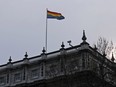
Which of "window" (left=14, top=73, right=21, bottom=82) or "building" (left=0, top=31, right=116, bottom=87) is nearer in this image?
"building" (left=0, top=31, right=116, bottom=87)

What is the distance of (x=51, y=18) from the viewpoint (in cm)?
6769

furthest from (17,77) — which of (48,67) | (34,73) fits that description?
(48,67)

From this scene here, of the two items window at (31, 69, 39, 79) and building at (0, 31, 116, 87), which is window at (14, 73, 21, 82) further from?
window at (31, 69, 39, 79)

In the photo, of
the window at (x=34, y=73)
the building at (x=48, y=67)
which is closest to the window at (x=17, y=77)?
the building at (x=48, y=67)

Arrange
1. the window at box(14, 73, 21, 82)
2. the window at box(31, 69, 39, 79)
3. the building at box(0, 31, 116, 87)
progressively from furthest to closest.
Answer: the window at box(14, 73, 21, 82)
the window at box(31, 69, 39, 79)
the building at box(0, 31, 116, 87)

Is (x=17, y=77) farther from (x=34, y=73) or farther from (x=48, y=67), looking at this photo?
(x=48, y=67)

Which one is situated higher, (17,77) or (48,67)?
(48,67)

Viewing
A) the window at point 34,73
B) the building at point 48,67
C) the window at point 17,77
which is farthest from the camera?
the window at point 17,77

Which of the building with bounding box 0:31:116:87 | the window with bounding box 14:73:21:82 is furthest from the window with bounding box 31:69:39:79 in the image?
the window with bounding box 14:73:21:82

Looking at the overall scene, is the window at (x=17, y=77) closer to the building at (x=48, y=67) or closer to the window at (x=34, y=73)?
the building at (x=48, y=67)

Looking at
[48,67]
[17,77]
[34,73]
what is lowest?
[17,77]

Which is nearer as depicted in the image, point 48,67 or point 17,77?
point 48,67

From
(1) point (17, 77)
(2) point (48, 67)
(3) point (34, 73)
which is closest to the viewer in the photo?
(2) point (48, 67)

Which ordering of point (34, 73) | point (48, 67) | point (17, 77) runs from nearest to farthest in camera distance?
point (48, 67) < point (34, 73) < point (17, 77)
